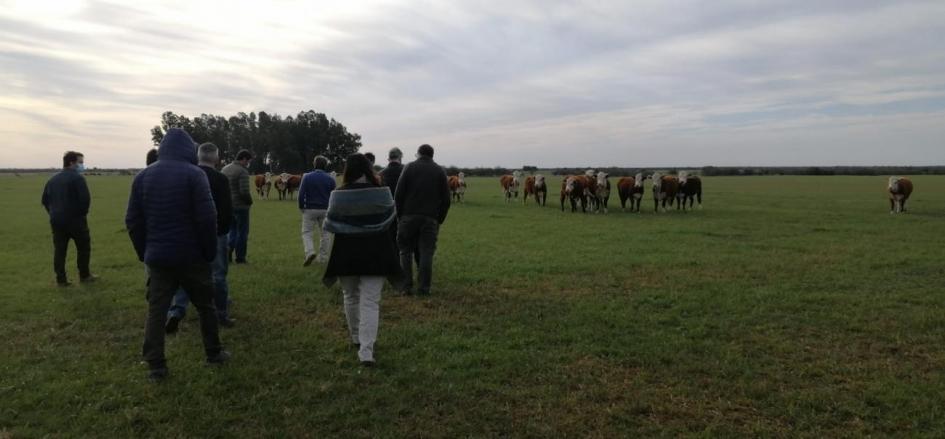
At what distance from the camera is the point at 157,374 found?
514cm

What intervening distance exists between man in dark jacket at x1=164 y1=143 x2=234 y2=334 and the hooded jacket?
0.86m

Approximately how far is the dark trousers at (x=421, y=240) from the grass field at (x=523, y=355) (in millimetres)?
356

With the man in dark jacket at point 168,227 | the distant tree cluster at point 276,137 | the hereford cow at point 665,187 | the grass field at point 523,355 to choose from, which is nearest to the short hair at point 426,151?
the grass field at point 523,355

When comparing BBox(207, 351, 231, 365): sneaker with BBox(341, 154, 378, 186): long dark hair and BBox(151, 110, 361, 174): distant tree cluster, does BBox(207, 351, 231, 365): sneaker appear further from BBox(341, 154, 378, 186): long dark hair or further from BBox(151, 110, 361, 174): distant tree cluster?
BBox(151, 110, 361, 174): distant tree cluster

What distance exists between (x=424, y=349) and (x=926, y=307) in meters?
6.45

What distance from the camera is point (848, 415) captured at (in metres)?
4.42

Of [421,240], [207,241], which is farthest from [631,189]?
[207,241]

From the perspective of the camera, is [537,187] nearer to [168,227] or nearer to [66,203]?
[66,203]

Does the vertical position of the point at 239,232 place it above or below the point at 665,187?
below

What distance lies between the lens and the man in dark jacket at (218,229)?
249 inches

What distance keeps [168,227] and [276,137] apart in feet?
295

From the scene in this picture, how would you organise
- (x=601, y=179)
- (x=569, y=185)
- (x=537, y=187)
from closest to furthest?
(x=601, y=179), (x=569, y=185), (x=537, y=187)

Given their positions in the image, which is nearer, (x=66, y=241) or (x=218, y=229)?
(x=218, y=229)

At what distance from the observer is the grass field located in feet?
14.4
